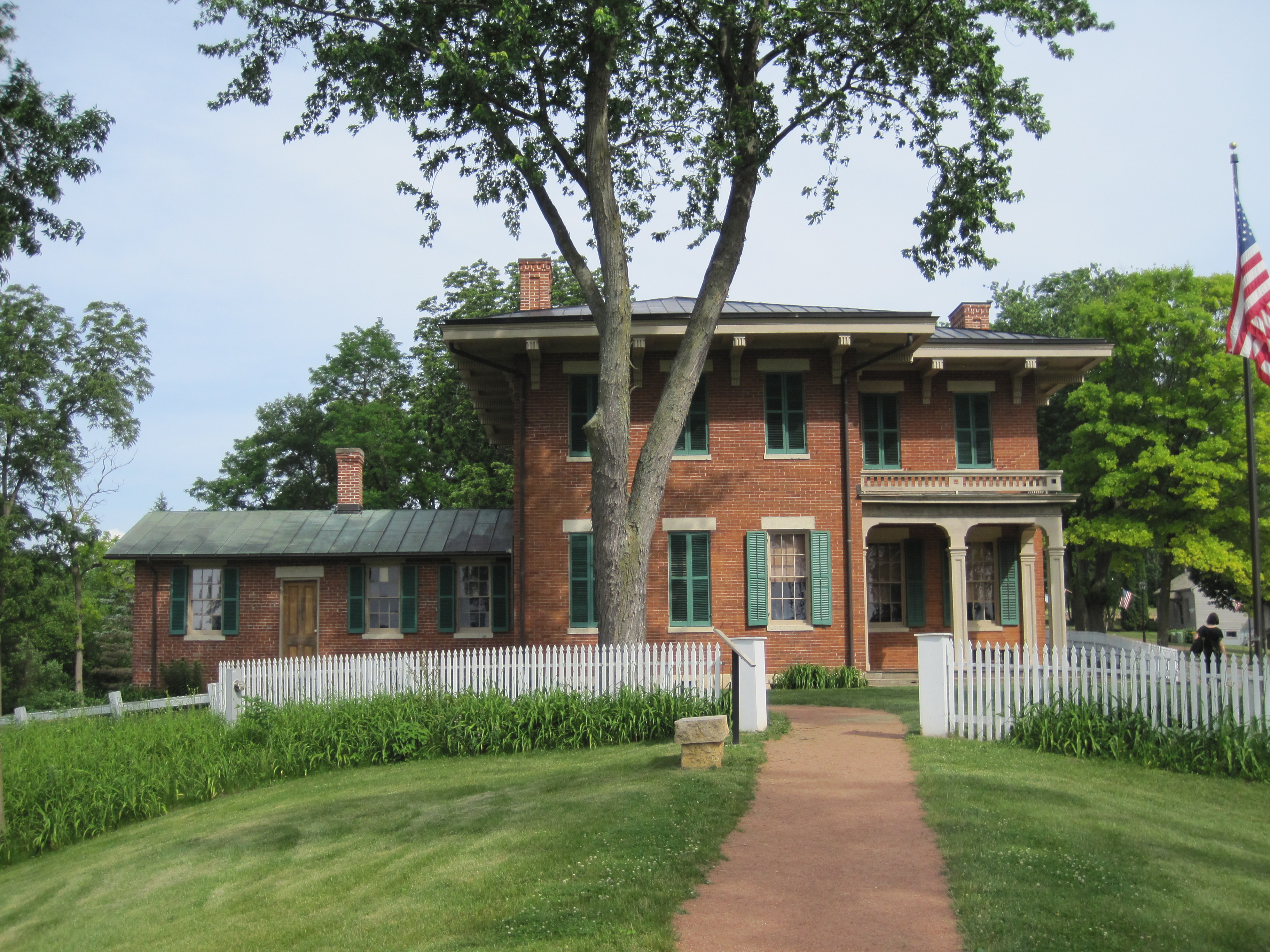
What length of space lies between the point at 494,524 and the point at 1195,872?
1908cm

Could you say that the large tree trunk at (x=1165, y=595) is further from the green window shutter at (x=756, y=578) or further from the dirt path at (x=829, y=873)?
the dirt path at (x=829, y=873)

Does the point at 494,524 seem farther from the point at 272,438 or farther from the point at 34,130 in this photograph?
the point at 272,438

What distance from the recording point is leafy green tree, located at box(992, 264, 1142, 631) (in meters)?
36.9

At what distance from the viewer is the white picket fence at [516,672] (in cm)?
1405

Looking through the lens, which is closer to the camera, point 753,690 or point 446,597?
point 753,690

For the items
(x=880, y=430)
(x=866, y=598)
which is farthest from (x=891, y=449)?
(x=866, y=598)

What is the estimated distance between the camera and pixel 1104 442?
111 ft

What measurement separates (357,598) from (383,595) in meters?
0.56

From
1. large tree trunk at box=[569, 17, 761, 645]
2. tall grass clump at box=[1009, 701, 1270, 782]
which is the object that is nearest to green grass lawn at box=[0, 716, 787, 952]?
tall grass clump at box=[1009, 701, 1270, 782]

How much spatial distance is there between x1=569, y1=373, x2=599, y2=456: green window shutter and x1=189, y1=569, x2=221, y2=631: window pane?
28.8 ft

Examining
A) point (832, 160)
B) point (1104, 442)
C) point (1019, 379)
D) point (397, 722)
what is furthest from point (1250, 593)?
point (397, 722)

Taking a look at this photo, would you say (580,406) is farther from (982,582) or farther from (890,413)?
(982,582)

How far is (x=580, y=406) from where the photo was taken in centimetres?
2100

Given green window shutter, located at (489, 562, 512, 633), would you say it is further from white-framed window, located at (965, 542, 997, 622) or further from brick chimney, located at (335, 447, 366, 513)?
white-framed window, located at (965, 542, 997, 622)
